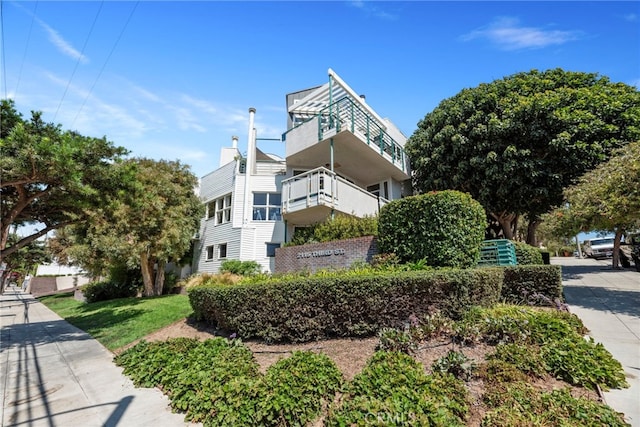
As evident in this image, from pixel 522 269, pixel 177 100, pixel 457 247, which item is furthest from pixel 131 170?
pixel 522 269

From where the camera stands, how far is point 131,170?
8016 millimetres

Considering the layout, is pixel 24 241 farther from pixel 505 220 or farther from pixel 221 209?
pixel 505 220

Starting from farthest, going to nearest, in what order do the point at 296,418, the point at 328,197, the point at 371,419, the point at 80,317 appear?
the point at 328,197
the point at 80,317
the point at 296,418
the point at 371,419

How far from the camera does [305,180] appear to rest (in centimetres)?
1410

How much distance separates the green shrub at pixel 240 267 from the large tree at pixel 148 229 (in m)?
2.72

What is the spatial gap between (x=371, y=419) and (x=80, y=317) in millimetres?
13943

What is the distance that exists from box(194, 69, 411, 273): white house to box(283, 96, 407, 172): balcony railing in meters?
0.05

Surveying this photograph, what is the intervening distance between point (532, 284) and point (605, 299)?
8.94 ft

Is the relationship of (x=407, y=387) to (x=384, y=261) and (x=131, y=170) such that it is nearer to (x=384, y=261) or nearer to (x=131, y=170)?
(x=384, y=261)

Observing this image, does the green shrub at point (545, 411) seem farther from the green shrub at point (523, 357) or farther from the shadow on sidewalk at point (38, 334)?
the shadow on sidewalk at point (38, 334)

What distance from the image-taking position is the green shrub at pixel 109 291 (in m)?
17.5

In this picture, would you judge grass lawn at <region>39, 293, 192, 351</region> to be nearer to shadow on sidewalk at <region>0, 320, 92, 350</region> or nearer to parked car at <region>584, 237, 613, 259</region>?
shadow on sidewalk at <region>0, 320, 92, 350</region>

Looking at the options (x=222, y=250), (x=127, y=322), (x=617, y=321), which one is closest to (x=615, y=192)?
(x=617, y=321)

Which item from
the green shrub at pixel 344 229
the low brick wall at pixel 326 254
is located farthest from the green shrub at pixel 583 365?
the green shrub at pixel 344 229
